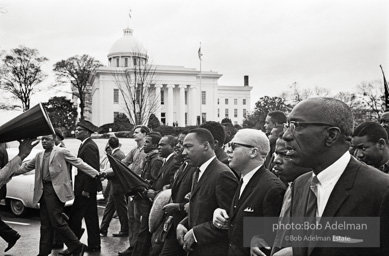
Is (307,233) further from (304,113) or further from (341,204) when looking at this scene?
(304,113)

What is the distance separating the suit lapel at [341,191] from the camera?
8.18 ft

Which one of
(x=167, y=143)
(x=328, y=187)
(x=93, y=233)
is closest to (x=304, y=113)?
(x=328, y=187)

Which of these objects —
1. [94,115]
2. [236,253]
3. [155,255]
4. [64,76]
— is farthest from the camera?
[94,115]

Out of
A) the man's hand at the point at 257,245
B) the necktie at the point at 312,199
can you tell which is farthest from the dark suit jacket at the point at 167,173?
the necktie at the point at 312,199

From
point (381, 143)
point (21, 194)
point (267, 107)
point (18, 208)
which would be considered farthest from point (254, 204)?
point (267, 107)

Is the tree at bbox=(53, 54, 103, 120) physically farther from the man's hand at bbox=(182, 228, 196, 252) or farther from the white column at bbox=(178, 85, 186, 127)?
the man's hand at bbox=(182, 228, 196, 252)

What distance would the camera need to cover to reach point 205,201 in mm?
4785

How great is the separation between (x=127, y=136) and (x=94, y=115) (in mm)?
37627

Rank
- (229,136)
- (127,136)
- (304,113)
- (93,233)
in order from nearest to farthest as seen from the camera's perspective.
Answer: (304,113) → (93,233) → (229,136) → (127,136)

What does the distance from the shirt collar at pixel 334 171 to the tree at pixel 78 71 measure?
74.7 meters

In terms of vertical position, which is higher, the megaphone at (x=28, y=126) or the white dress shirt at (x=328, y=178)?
the megaphone at (x=28, y=126)

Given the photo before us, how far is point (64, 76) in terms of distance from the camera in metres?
76.1

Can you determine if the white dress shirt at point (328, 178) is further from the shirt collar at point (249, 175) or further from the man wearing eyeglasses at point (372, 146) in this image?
the man wearing eyeglasses at point (372, 146)

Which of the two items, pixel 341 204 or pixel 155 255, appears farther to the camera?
pixel 155 255
